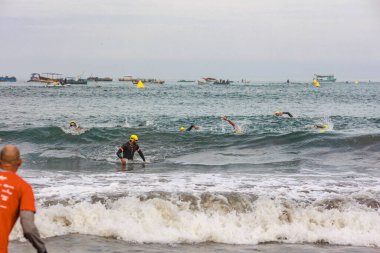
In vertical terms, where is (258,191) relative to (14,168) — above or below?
below

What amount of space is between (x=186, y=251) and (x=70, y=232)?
2.20 m

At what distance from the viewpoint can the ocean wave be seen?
8703 millimetres

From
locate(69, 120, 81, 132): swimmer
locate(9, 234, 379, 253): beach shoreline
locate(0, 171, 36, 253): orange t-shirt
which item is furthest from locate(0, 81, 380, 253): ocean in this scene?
locate(0, 171, 36, 253): orange t-shirt

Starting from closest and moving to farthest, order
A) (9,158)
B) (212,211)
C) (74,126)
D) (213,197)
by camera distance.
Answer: (9,158) → (212,211) → (213,197) → (74,126)

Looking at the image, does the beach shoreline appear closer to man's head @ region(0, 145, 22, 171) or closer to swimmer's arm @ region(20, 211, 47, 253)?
swimmer's arm @ region(20, 211, 47, 253)


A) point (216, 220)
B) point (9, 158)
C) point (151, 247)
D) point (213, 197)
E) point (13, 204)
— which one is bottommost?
point (151, 247)

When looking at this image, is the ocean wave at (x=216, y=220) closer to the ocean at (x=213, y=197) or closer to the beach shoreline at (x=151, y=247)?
the ocean at (x=213, y=197)

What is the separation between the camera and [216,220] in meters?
9.31

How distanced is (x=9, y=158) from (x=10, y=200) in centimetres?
38

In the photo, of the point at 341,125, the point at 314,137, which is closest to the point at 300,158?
the point at 314,137

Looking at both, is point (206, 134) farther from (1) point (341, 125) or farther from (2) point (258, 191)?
(2) point (258, 191)

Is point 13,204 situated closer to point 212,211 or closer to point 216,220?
point 216,220

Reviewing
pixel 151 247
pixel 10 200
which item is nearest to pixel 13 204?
pixel 10 200

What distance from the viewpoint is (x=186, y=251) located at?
7.89m
